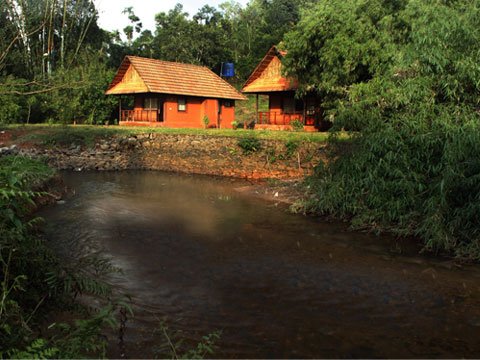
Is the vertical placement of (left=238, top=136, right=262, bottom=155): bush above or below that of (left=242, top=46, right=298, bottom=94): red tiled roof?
below

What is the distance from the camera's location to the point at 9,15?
4.25 m

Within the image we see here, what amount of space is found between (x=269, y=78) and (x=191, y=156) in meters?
10.1

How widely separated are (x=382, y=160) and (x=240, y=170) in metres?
10.6

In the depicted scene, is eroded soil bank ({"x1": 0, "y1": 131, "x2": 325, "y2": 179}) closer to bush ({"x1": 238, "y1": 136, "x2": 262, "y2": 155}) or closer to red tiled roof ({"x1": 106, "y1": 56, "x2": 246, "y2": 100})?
bush ({"x1": 238, "y1": 136, "x2": 262, "y2": 155})

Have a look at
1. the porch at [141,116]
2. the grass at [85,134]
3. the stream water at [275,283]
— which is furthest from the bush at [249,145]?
the porch at [141,116]

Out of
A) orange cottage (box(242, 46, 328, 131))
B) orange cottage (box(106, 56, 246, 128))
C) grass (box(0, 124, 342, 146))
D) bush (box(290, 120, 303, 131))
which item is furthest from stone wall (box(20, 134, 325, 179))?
orange cottage (box(242, 46, 328, 131))

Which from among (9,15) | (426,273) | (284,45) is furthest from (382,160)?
(284,45)

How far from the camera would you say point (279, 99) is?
31.0 metres

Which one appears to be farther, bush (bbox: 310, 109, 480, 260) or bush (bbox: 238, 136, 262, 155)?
bush (bbox: 238, 136, 262, 155)

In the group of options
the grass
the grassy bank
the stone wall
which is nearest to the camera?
the grassy bank

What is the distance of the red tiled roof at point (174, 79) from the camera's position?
101ft

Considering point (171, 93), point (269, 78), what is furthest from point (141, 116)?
point (269, 78)

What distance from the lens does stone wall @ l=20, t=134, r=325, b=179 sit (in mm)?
20422

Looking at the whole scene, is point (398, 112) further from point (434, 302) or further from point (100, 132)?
point (100, 132)
